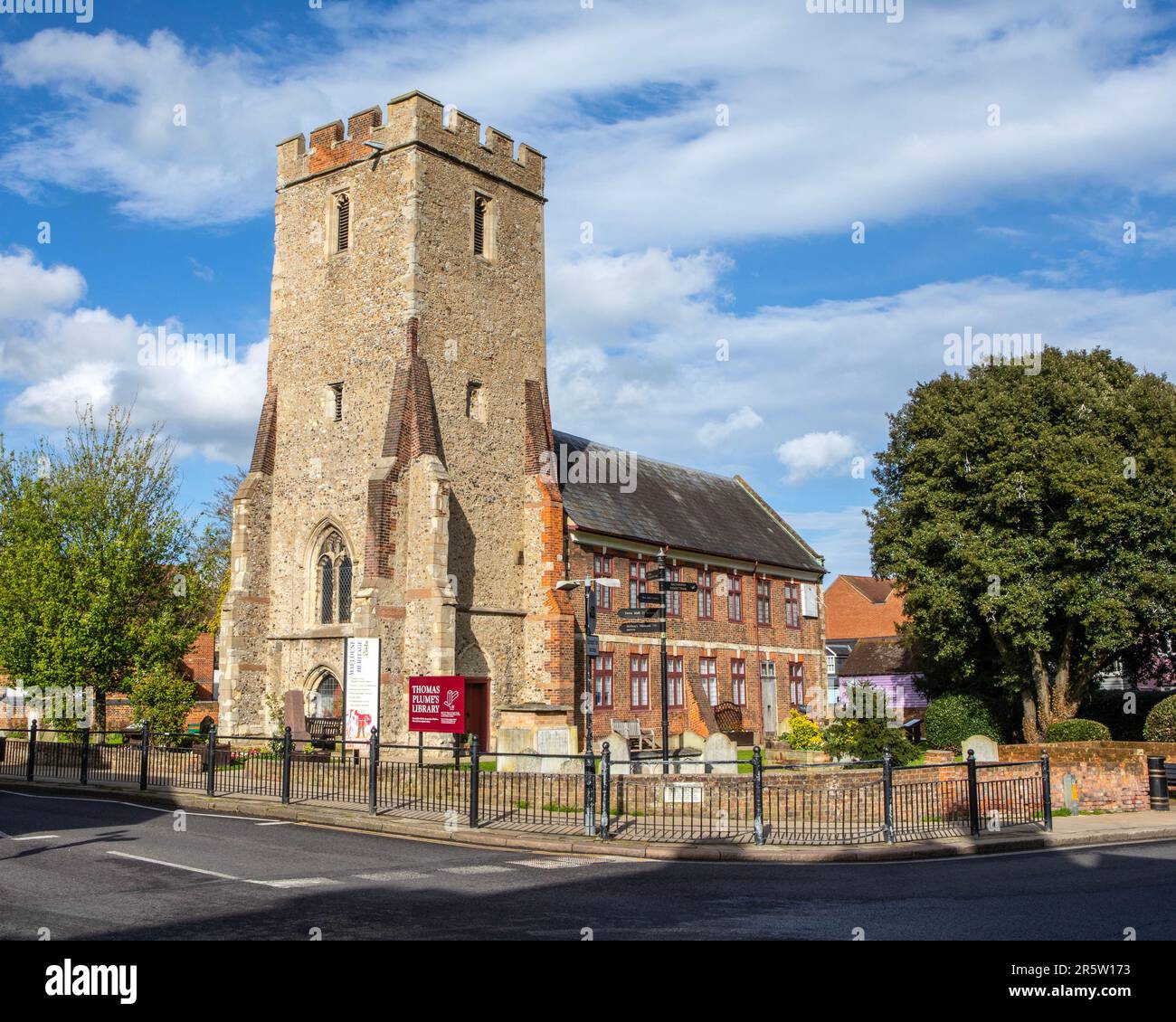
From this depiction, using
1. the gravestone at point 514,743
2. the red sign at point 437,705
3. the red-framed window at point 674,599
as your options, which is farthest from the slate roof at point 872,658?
the red sign at point 437,705

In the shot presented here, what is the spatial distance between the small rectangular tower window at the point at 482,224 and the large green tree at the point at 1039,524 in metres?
14.6

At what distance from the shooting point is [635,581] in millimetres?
37969

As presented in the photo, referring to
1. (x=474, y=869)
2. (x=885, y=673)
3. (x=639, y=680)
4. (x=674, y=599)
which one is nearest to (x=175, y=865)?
(x=474, y=869)

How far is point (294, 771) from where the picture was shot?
73.2 ft

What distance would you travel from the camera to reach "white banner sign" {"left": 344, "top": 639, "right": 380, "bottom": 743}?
28.0m

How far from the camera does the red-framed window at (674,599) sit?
38719mm

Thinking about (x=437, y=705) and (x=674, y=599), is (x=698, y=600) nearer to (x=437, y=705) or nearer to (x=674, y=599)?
(x=674, y=599)

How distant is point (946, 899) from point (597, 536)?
24934mm

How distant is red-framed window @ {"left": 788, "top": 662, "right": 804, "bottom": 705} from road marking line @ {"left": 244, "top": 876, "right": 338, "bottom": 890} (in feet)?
113

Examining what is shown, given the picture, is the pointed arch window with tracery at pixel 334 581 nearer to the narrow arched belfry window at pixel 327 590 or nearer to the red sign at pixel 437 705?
the narrow arched belfry window at pixel 327 590

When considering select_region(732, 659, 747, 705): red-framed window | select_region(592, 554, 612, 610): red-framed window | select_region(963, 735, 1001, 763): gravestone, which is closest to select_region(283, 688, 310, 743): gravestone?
select_region(592, 554, 612, 610): red-framed window
